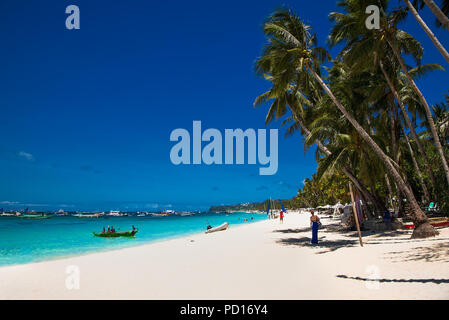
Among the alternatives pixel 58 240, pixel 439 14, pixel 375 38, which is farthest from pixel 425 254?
pixel 58 240

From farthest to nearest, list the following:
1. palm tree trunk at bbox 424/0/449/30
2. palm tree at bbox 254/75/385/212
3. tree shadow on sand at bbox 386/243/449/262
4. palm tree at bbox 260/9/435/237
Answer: palm tree at bbox 254/75/385/212 → palm tree at bbox 260/9/435/237 → palm tree trunk at bbox 424/0/449/30 → tree shadow on sand at bbox 386/243/449/262

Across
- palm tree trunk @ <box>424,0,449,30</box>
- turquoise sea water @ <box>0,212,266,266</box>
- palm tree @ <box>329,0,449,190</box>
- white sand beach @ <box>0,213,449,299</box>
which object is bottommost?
turquoise sea water @ <box>0,212,266,266</box>

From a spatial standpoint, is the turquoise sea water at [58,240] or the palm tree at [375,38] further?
the turquoise sea water at [58,240]

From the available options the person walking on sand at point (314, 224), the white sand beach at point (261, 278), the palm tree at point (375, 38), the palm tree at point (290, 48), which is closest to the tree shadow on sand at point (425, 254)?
the white sand beach at point (261, 278)

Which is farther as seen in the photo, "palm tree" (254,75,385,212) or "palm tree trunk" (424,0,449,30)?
"palm tree" (254,75,385,212)

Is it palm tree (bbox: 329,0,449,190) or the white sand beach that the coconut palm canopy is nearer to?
palm tree (bbox: 329,0,449,190)

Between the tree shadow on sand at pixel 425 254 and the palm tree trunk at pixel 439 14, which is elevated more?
the palm tree trunk at pixel 439 14

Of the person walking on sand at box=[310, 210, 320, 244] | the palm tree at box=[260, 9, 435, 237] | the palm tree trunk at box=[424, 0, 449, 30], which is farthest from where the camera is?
the palm tree at box=[260, 9, 435, 237]

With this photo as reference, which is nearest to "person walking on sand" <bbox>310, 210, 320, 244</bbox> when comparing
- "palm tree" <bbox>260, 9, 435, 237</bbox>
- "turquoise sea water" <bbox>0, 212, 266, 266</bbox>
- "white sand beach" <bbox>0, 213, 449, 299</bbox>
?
"white sand beach" <bbox>0, 213, 449, 299</bbox>

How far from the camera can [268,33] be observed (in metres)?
14.2

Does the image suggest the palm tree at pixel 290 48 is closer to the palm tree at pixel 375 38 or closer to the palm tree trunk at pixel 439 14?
the palm tree at pixel 375 38

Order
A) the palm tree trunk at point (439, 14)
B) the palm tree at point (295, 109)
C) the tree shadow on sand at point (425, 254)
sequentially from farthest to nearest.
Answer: the palm tree at point (295, 109)
the palm tree trunk at point (439, 14)
the tree shadow on sand at point (425, 254)

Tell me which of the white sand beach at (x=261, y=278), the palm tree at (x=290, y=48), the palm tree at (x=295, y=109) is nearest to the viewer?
the white sand beach at (x=261, y=278)
